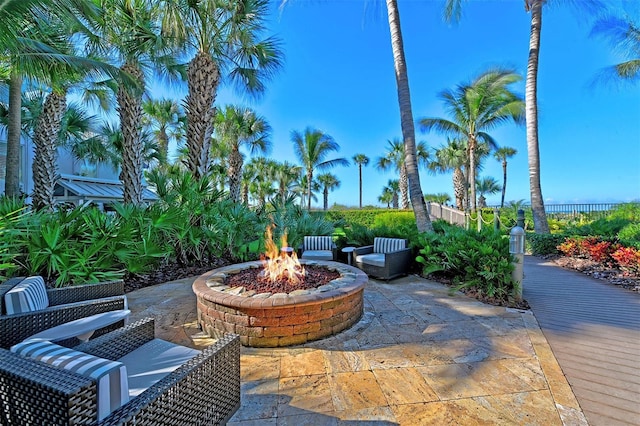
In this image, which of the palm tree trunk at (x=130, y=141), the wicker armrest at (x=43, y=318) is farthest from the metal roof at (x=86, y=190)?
the wicker armrest at (x=43, y=318)

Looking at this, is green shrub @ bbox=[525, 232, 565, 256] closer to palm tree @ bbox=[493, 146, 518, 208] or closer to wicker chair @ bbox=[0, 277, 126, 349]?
wicker chair @ bbox=[0, 277, 126, 349]

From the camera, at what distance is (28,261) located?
4488mm

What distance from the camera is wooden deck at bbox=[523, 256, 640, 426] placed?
2170 millimetres

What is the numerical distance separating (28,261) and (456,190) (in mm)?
25563

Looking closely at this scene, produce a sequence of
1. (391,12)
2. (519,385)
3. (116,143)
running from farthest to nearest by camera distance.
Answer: (116,143) → (391,12) → (519,385)

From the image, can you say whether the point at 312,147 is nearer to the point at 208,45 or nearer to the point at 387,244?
the point at 208,45

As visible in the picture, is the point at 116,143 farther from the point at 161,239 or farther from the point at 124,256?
the point at 124,256

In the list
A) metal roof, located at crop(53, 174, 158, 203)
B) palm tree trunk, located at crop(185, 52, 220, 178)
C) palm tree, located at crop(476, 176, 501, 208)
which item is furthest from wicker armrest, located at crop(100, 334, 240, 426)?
palm tree, located at crop(476, 176, 501, 208)

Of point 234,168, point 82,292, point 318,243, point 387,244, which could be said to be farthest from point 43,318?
point 234,168

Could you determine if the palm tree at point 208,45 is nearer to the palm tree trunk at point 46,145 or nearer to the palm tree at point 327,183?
the palm tree trunk at point 46,145

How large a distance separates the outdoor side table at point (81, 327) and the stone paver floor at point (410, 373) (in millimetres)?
797

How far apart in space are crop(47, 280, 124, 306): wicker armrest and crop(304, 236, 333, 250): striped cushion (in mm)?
4213

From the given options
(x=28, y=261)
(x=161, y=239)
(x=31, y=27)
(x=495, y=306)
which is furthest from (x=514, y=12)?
(x=28, y=261)

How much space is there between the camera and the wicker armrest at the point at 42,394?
1075 mm
